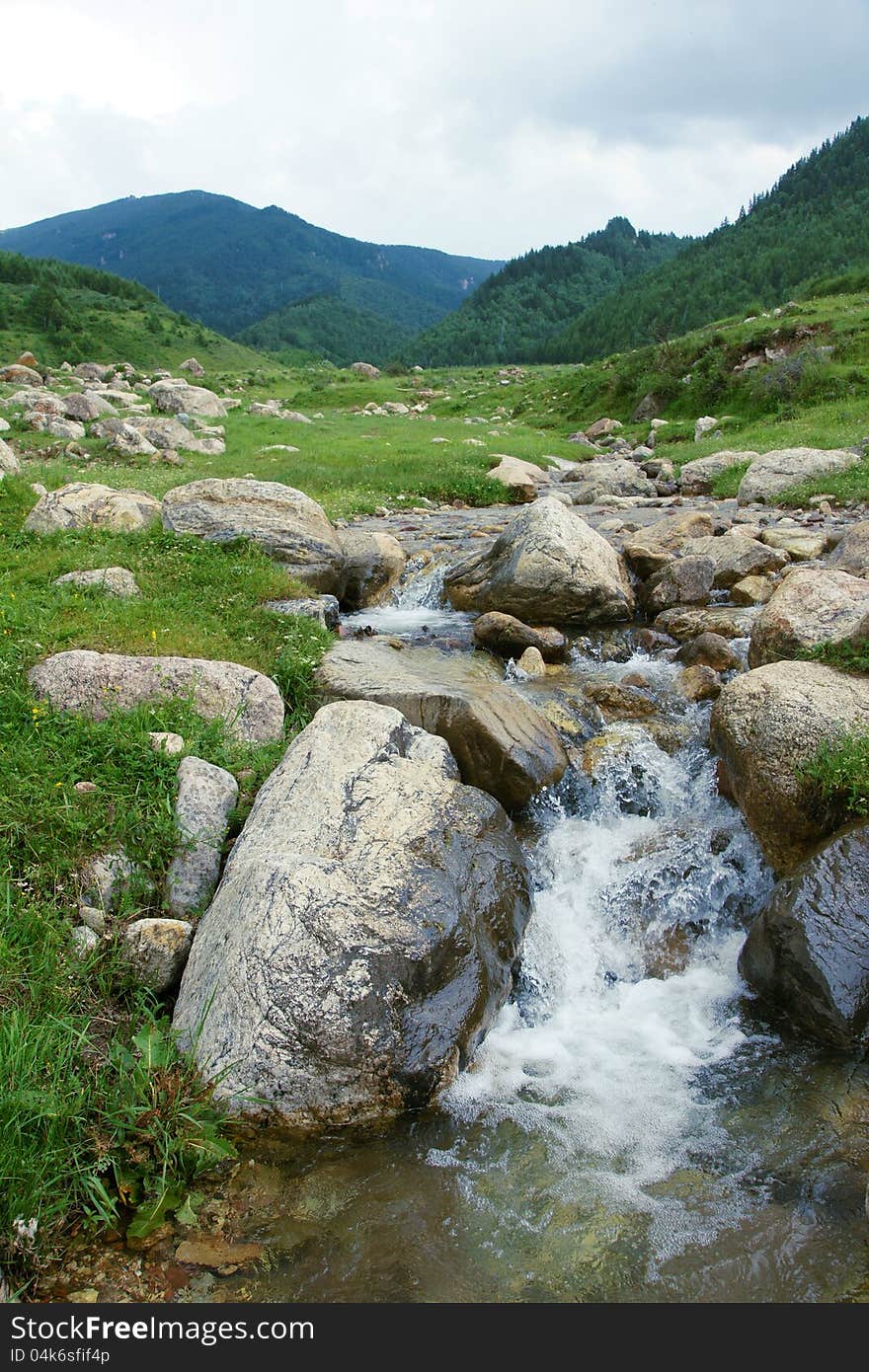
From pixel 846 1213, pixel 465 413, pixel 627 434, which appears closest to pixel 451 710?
pixel 846 1213

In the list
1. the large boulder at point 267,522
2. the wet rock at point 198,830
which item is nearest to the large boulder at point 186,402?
the large boulder at point 267,522

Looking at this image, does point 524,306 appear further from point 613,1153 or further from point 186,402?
point 613,1153

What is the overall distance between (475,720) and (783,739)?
2877 millimetres

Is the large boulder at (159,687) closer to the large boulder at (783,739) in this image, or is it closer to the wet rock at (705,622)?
the large boulder at (783,739)

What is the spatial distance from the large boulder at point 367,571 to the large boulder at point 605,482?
849cm

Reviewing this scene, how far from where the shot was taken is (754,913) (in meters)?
7.27

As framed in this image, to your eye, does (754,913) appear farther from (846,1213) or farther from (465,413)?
(465,413)

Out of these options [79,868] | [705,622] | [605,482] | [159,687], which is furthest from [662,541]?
[79,868]

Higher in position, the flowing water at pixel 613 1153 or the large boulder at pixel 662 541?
the large boulder at pixel 662 541

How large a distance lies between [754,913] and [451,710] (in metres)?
3.37

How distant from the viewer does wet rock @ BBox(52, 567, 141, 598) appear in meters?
10.7

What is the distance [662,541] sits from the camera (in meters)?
15.5

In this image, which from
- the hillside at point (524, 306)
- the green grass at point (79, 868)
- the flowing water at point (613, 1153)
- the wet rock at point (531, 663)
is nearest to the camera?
the flowing water at point (613, 1153)

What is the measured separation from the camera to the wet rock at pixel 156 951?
20.1ft
